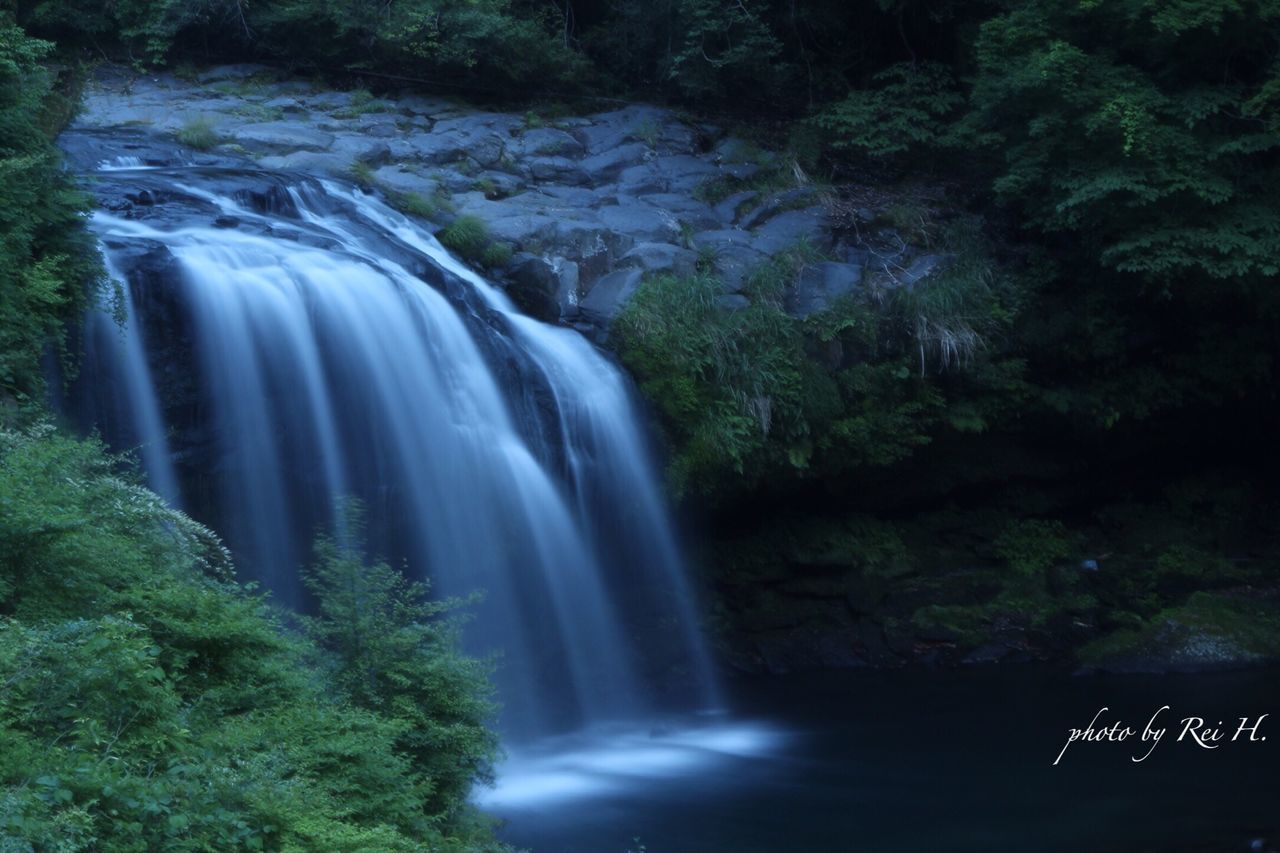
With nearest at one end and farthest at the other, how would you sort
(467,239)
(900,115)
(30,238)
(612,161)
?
1. (30,238)
2. (467,239)
3. (900,115)
4. (612,161)

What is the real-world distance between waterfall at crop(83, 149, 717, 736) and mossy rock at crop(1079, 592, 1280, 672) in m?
4.03

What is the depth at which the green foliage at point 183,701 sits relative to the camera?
11.8 ft

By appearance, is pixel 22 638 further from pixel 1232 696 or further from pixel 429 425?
pixel 1232 696

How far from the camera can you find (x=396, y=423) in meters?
8.88

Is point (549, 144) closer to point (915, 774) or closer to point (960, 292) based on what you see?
point (960, 292)

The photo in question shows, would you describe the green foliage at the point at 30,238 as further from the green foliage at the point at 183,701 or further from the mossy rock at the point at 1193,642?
the mossy rock at the point at 1193,642

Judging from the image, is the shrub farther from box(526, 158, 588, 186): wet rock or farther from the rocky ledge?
box(526, 158, 588, 186): wet rock

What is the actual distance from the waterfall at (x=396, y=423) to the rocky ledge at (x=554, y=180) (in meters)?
0.68

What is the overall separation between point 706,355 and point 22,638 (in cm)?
692

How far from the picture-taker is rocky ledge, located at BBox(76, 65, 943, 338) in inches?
436

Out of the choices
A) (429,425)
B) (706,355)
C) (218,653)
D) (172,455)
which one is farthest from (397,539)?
(218,653)

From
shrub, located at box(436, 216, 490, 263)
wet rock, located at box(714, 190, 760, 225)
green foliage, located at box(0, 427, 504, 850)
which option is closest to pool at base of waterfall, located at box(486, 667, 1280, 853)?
green foliage, located at box(0, 427, 504, 850)

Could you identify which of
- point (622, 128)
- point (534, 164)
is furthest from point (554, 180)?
point (622, 128)

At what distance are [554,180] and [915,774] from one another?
718 cm
